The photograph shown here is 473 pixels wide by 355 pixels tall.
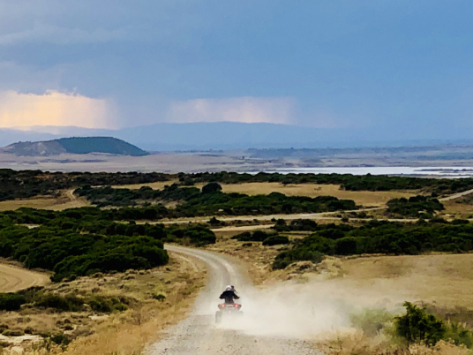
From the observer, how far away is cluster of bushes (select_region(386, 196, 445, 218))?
60.9m

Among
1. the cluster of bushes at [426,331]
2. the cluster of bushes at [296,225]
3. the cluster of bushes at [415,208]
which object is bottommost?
the cluster of bushes at [296,225]

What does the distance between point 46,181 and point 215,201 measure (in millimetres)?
51549

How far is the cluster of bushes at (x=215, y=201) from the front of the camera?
69125 mm

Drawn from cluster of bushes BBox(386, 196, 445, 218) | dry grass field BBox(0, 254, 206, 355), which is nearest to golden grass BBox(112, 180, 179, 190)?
cluster of bushes BBox(386, 196, 445, 218)

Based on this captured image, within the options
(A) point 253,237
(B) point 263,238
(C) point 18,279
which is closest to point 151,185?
(A) point 253,237

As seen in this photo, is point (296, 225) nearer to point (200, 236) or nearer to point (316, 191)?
point (200, 236)

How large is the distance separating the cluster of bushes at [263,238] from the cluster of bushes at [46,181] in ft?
217

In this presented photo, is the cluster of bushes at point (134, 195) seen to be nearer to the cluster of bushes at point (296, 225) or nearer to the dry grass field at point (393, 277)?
the cluster of bushes at point (296, 225)

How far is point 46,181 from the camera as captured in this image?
119 meters

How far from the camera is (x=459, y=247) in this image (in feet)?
104

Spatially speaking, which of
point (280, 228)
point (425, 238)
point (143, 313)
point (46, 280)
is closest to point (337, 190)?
point (280, 228)

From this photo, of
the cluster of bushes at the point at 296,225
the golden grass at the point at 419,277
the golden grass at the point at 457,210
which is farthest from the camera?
the golden grass at the point at 457,210

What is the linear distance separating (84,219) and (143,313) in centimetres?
4498

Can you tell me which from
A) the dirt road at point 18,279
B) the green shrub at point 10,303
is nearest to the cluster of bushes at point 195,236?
the dirt road at point 18,279
